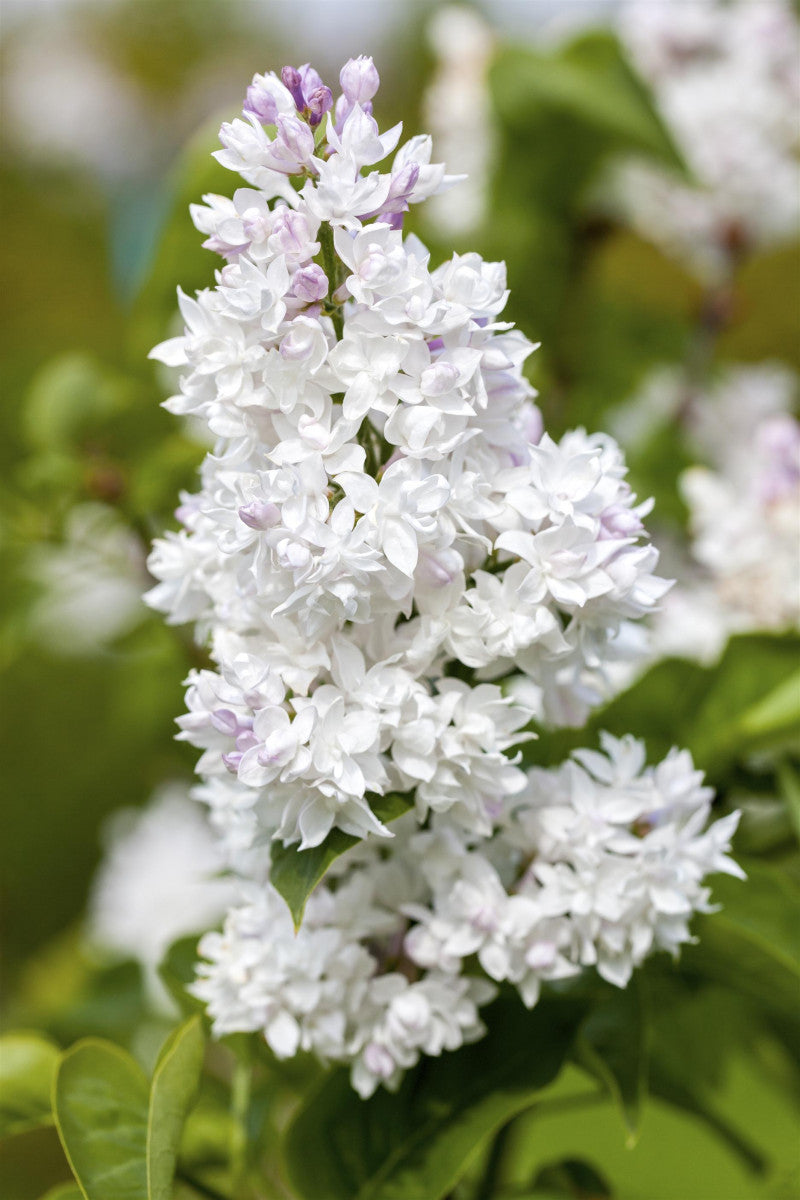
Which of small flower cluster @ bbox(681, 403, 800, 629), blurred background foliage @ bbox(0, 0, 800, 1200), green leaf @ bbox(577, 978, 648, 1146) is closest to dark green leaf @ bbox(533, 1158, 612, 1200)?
blurred background foliage @ bbox(0, 0, 800, 1200)

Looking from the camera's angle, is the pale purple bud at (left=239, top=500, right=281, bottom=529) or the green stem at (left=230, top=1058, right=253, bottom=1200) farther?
the green stem at (left=230, top=1058, right=253, bottom=1200)

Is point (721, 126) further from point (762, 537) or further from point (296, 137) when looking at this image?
point (296, 137)

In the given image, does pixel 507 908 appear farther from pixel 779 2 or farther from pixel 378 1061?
pixel 779 2

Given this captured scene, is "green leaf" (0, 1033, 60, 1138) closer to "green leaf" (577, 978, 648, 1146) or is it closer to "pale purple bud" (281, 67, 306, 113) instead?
"green leaf" (577, 978, 648, 1146)

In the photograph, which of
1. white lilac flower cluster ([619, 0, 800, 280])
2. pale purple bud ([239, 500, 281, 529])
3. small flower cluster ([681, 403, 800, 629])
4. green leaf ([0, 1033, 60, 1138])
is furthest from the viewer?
white lilac flower cluster ([619, 0, 800, 280])

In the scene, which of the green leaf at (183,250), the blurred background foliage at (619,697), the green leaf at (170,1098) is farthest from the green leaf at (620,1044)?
the green leaf at (183,250)

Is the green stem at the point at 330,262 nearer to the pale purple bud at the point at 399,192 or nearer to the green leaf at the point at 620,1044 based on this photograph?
the pale purple bud at the point at 399,192

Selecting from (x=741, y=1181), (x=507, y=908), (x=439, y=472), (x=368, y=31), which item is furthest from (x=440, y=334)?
(x=368, y=31)
